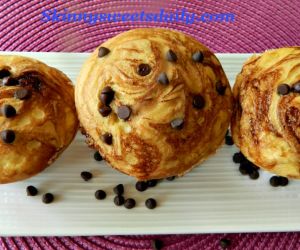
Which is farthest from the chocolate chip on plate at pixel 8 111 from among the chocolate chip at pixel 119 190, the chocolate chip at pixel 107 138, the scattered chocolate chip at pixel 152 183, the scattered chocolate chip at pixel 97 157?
the scattered chocolate chip at pixel 152 183

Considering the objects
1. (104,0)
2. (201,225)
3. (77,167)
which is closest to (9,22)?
(104,0)

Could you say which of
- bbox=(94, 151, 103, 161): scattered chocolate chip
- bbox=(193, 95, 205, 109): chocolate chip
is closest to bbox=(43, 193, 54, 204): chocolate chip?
bbox=(94, 151, 103, 161): scattered chocolate chip

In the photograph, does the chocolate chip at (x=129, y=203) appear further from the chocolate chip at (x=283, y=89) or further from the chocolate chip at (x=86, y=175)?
the chocolate chip at (x=283, y=89)

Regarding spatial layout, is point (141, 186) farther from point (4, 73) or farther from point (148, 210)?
point (4, 73)

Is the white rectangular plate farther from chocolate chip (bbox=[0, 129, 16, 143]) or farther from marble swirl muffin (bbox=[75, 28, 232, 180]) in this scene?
chocolate chip (bbox=[0, 129, 16, 143])

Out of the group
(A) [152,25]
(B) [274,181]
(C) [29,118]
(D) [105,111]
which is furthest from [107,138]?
(A) [152,25]

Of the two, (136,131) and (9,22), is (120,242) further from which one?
(9,22)
